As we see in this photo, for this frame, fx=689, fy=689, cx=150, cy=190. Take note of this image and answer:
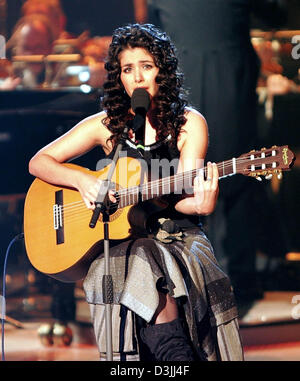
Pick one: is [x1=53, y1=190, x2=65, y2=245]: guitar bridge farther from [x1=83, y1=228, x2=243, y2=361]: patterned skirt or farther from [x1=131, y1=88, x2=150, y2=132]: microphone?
[x1=131, y1=88, x2=150, y2=132]: microphone

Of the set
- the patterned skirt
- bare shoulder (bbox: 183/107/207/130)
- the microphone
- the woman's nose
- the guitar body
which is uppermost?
the woman's nose

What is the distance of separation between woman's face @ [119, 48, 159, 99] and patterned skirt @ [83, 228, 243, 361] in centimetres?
63

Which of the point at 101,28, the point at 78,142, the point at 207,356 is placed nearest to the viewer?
the point at 207,356

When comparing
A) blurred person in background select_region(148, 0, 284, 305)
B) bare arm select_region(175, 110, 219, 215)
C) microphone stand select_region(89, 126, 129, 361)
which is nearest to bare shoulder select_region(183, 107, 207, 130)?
bare arm select_region(175, 110, 219, 215)

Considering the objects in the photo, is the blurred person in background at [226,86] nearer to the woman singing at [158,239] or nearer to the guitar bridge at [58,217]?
the woman singing at [158,239]

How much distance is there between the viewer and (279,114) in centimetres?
424

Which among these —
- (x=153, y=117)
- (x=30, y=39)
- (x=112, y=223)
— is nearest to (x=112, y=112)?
(x=153, y=117)

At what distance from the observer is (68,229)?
9.42 feet

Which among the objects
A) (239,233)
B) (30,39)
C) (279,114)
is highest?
(30,39)

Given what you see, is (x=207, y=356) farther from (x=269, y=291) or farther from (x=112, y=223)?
(x=269, y=291)

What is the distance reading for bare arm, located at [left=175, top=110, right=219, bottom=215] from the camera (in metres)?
2.53

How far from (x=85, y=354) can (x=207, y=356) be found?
1.34 meters

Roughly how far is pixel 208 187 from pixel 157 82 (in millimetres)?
551

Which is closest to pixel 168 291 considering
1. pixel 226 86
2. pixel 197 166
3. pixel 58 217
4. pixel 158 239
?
pixel 158 239
